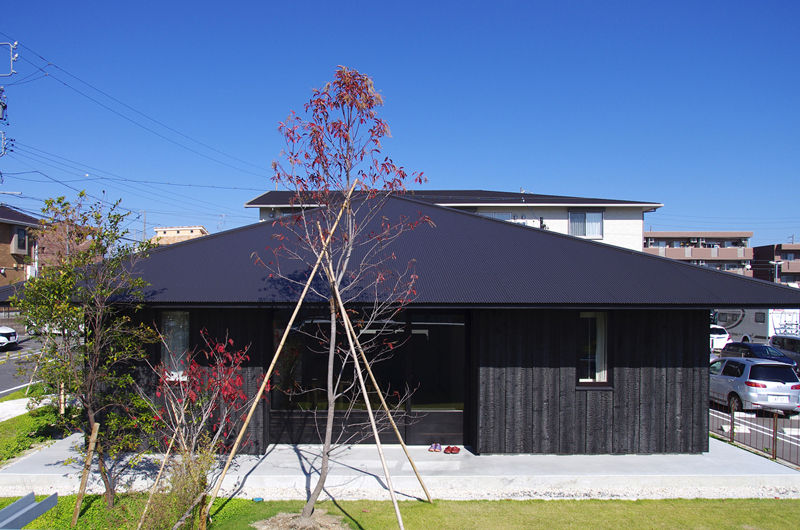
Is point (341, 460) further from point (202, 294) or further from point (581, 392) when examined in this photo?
point (581, 392)

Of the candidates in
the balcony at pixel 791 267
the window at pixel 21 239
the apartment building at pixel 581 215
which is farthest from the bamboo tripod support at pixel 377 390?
the balcony at pixel 791 267

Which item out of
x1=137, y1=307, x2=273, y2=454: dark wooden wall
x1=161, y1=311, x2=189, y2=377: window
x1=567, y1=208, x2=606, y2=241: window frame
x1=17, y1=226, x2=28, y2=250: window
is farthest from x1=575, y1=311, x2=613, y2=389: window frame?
x1=17, y1=226, x2=28, y2=250: window

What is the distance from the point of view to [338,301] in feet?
23.0

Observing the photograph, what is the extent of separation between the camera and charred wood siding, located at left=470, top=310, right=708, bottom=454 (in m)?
9.55

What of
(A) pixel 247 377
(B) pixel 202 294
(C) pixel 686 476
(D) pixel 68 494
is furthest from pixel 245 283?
(C) pixel 686 476

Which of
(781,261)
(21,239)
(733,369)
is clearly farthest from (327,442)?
(781,261)

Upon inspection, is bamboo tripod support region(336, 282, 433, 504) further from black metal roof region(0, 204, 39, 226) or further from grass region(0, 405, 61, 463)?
black metal roof region(0, 204, 39, 226)

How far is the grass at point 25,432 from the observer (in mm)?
9587

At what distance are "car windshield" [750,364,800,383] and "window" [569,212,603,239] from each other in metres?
17.4

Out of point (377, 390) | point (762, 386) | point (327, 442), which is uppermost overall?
point (377, 390)

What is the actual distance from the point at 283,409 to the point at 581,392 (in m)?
5.55

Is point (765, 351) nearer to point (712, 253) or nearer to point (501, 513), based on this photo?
point (501, 513)

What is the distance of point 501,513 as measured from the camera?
24.9ft

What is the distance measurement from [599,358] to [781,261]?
5203 cm
